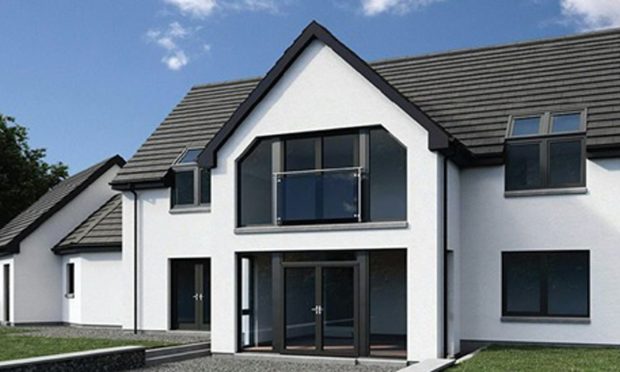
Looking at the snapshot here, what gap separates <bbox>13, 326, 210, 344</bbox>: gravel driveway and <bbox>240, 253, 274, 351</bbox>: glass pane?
69.6 inches

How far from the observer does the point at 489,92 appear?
18656 mm

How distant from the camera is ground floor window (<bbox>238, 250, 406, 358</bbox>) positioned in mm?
15180

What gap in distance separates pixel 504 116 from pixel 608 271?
448 cm

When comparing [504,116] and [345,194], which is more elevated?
[504,116]

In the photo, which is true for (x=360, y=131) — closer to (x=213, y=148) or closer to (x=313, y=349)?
(x=213, y=148)

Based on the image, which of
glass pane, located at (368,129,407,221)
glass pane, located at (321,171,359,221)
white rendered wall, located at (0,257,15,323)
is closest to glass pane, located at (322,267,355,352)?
glass pane, located at (321,171,359,221)

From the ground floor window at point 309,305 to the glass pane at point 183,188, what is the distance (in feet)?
14.3

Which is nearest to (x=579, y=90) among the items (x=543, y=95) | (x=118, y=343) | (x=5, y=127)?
(x=543, y=95)

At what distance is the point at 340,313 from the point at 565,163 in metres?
6.26

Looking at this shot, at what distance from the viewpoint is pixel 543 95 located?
17734mm

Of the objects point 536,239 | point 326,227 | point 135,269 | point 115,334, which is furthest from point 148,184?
point 536,239

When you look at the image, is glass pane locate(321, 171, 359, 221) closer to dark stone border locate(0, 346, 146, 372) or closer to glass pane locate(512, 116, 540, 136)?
glass pane locate(512, 116, 540, 136)

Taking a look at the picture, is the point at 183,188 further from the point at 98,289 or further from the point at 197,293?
the point at 98,289

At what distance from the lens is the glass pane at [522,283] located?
53.3 ft
